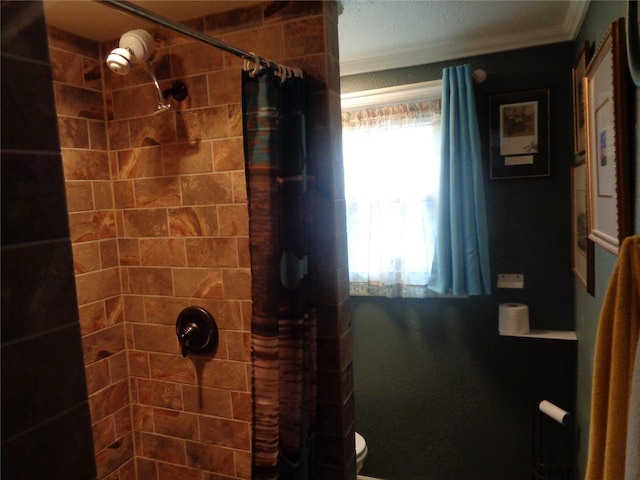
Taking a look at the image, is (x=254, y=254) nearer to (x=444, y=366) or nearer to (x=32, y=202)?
(x=32, y=202)

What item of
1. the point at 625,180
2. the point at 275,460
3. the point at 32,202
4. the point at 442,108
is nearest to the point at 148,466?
the point at 275,460

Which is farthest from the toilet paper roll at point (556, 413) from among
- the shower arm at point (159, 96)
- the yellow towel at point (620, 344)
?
the shower arm at point (159, 96)

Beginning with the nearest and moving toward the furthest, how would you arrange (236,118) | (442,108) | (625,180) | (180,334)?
(625,180), (236,118), (180,334), (442,108)

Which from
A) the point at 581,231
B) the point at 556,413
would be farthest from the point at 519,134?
the point at 556,413

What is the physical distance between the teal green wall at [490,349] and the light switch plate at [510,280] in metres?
0.03

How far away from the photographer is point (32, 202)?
55 cm

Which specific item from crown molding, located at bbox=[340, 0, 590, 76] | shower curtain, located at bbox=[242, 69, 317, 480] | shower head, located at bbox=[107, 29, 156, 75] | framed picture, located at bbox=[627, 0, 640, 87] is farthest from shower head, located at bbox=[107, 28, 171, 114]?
framed picture, located at bbox=[627, 0, 640, 87]

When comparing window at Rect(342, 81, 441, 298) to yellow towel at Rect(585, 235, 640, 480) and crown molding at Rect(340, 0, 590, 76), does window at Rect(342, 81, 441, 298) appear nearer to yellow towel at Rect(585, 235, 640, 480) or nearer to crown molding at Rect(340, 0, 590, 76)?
crown molding at Rect(340, 0, 590, 76)

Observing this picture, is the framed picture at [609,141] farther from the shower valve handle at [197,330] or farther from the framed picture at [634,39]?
the shower valve handle at [197,330]

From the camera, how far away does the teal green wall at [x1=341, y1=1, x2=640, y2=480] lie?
2.16 m

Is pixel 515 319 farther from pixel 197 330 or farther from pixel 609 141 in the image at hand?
pixel 197 330

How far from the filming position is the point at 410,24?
1889mm

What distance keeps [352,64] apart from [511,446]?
228 cm

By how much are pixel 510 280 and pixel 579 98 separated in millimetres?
934
